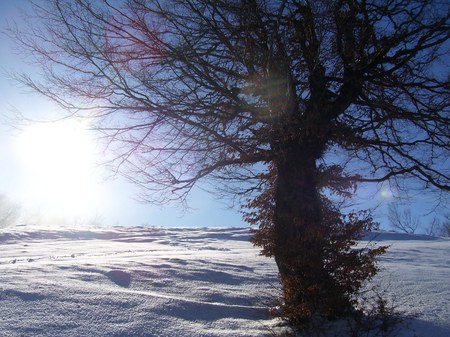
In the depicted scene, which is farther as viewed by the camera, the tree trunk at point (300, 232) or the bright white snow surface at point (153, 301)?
the tree trunk at point (300, 232)

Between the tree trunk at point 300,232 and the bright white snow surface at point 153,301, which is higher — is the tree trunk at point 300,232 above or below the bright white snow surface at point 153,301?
above

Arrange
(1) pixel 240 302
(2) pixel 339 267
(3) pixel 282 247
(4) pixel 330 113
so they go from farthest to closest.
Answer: (1) pixel 240 302 → (4) pixel 330 113 → (3) pixel 282 247 → (2) pixel 339 267

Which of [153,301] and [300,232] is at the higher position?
[300,232]

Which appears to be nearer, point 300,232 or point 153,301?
point 153,301

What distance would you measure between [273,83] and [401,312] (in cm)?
346

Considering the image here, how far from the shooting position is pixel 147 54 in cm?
494

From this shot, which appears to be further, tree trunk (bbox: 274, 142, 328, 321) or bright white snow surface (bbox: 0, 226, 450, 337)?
tree trunk (bbox: 274, 142, 328, 321)

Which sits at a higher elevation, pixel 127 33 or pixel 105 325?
pixel 127 33

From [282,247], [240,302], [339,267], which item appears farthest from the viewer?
[240,302]

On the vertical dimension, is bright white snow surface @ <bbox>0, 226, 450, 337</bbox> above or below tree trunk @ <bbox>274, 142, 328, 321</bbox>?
below

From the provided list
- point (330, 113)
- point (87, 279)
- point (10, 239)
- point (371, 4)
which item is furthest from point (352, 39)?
point (10, 239)

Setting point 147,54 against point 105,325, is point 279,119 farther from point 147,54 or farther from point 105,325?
point 105,325

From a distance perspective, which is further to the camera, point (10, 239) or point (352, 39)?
point (10, 239)

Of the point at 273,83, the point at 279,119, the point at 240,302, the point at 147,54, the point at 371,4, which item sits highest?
the point at 371,4
